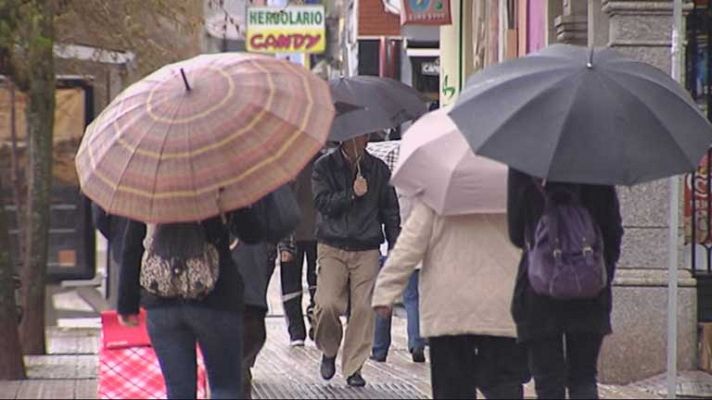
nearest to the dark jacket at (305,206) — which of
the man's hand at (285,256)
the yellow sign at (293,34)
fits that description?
the man's hand at (285,256)

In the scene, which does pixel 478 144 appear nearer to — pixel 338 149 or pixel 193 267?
pixel 193 267

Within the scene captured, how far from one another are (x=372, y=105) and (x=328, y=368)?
1.90 meters

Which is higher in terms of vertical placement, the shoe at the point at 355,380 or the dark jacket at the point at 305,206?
the dark jacket at the point at 305,206

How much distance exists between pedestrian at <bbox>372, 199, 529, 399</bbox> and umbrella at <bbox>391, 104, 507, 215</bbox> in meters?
0.10

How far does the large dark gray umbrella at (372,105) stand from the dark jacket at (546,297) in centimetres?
424

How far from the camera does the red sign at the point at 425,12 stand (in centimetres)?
1994

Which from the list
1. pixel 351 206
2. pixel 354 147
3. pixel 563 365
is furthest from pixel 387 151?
pixel 563 365

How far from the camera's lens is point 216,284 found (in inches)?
301

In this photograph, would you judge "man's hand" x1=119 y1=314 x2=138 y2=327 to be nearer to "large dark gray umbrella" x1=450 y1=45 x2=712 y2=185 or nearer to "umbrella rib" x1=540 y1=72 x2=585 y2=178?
"large dark gray umbrella" x1=450 y1=45 x2=712 y2=185

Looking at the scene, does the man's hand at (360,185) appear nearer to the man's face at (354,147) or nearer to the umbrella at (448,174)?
the man's face at (354,147)

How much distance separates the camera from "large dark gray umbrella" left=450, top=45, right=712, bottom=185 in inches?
293

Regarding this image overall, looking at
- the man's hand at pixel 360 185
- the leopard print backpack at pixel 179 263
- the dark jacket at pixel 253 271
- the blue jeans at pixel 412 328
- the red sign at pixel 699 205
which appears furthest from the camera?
the blue jeans at pixel 412 328

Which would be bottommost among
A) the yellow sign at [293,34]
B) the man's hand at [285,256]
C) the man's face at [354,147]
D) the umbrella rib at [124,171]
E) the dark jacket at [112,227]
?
the man's hand at [285,256]

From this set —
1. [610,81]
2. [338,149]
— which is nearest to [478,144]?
[610,81]
